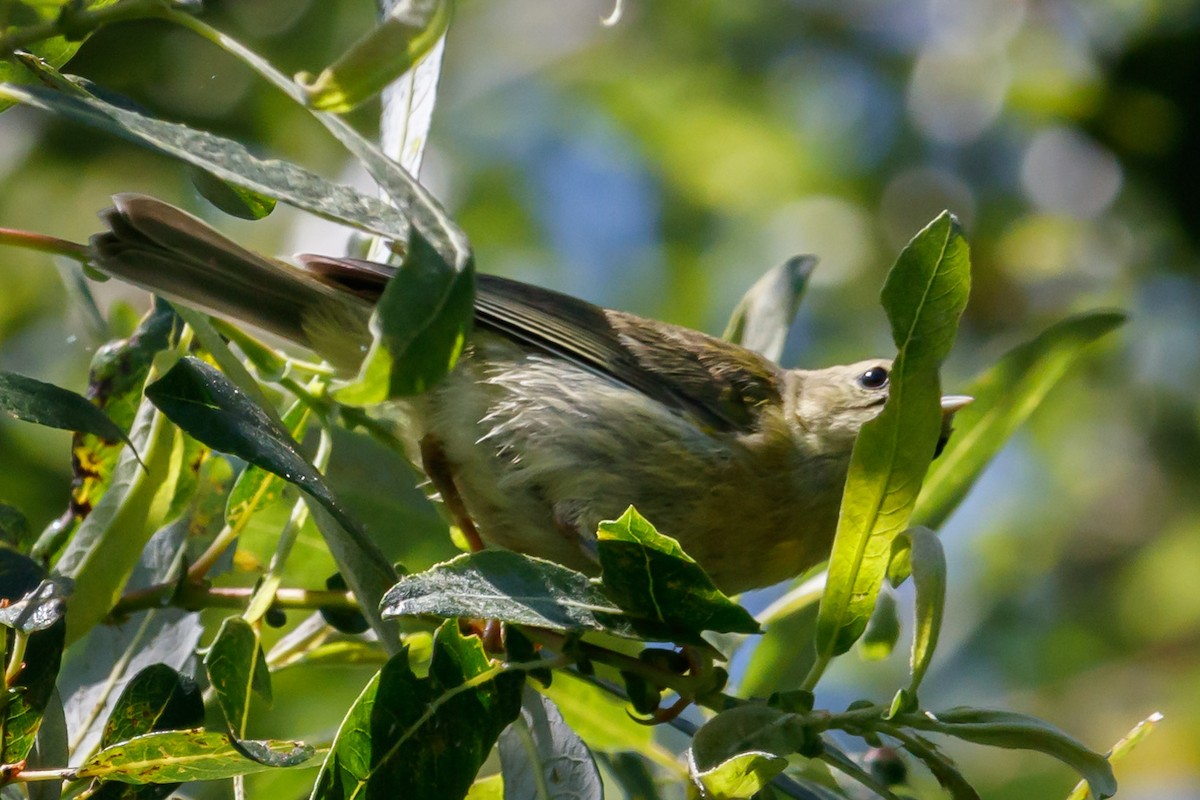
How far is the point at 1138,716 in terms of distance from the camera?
18.8 ft

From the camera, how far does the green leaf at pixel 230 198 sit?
213 cm

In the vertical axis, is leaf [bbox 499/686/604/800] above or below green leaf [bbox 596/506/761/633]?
below

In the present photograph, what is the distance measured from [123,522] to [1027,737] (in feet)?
5.10

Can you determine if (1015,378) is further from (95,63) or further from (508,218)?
(95,63)

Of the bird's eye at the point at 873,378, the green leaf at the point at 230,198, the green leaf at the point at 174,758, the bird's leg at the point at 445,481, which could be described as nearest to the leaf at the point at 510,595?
the green leaf at the point at 174,758

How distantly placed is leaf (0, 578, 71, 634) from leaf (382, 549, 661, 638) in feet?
1.69

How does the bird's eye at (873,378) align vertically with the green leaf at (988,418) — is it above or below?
above

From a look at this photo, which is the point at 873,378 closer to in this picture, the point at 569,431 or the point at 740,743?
the point at 569,431

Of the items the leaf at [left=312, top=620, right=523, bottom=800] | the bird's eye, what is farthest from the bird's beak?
the leaf at [left=312, top=620, right=523, bottom=800]

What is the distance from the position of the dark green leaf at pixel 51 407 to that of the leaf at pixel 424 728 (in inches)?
22.8

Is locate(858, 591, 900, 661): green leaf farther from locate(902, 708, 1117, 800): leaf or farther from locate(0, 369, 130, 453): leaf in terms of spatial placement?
locate(0, 369, 130, 453): leaf

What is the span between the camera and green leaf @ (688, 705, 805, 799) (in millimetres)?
1930

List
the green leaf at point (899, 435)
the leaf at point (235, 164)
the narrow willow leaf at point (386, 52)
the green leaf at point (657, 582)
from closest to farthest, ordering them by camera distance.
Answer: the narrow willow leaf at point (386, 52) < the leaf at point (235, 164) < the green leaf at point (899, 435) < the green leaf at point (657, 582)

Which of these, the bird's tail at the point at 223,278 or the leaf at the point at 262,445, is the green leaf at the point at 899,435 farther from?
the bird's tail at the point at 223,278
